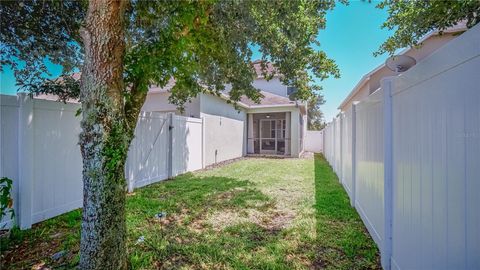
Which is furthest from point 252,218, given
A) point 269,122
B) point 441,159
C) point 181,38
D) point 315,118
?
point 315,118

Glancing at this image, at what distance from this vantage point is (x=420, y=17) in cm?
399

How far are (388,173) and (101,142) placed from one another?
300 centimetres

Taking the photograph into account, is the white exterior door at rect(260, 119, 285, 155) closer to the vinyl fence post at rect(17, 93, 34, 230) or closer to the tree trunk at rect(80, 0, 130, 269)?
the vinyl fence post at rect(17, 93, 34, 230)

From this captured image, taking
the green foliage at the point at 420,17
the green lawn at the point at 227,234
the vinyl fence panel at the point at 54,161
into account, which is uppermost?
the green foliage at the point at 420,17

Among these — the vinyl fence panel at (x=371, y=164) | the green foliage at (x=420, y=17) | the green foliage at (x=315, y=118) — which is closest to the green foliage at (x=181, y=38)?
the green foliage at (x=420, y=17)

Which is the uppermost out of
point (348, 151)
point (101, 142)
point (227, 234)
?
point (101, 142)

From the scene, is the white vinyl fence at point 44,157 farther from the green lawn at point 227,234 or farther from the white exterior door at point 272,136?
the white exterior door at point 272,136

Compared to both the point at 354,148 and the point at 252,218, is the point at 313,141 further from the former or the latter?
the point at 252,218

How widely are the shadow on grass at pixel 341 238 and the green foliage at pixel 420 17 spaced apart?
3.37m


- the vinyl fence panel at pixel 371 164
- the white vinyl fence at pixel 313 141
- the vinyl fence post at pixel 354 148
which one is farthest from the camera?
the white vinyl fence at pixel 313 141

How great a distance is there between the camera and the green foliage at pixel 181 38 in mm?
3359

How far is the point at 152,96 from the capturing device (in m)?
11.6

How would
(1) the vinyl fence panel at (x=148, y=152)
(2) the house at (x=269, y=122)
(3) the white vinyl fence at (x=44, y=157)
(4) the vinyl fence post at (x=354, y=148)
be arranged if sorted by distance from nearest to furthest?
(3) the white vinyl fence at (x=44, y=157) < (4) the vinyl fence post at (x=354, y=148) < (1) the vinyl fence panel at (x=148, y=152) < (2) the house at (x=269, y=122)

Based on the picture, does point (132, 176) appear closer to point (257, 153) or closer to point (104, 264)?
point (104, 264)
